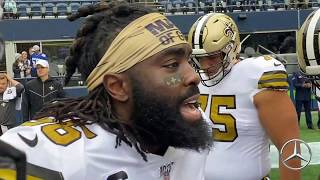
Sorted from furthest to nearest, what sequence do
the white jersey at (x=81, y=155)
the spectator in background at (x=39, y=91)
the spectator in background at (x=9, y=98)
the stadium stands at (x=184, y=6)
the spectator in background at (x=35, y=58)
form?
the stadium stands at (x=184, y=6) → the spectator in background at (x=35, y=58) → the spectator in background at (x=9, y=98) → the spectator in background at (x=39, y=91) → the white jersey at (x=81, y=155)

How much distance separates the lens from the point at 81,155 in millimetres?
1357

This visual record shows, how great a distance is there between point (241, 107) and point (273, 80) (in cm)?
22

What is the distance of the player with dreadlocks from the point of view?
56.4 inches

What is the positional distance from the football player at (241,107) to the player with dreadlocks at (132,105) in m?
1.13

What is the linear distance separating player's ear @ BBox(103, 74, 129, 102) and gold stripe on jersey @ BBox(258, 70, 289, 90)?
1.26 metres

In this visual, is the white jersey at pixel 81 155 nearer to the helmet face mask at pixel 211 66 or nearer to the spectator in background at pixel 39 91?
the helmet face mask at pixel 211 66

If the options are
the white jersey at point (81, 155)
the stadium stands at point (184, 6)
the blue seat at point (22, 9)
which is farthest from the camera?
the stadium stands at point (184, 6)

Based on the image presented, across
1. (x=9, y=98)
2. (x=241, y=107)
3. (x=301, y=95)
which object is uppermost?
(x=241, y=107)

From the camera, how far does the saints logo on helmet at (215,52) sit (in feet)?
9.27

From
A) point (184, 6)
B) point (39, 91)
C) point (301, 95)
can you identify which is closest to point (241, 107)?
point (39, 91)

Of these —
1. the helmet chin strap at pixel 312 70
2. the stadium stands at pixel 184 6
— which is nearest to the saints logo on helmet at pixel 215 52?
the helmet chin strap at pixel 312 70

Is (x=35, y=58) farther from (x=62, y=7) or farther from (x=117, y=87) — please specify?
(x=62, y=7)

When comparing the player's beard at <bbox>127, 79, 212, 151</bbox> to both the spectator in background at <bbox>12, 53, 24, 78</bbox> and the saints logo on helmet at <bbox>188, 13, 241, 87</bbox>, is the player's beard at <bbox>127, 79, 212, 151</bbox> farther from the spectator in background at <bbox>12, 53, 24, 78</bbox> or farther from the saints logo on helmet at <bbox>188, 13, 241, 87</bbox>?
the spectator in background at <bbox>12, 53, 24, 78</bbox>

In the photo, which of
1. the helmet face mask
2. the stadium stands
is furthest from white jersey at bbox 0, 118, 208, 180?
the stadium stands
